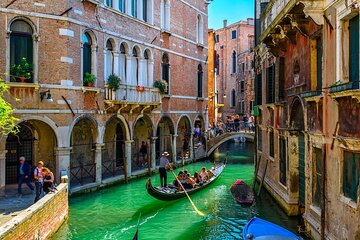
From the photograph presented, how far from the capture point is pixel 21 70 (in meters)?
10.9

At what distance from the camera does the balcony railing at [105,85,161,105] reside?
13.8 metres

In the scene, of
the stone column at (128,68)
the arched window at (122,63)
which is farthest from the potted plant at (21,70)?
the stone column at (128,68)

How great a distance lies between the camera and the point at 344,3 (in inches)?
236

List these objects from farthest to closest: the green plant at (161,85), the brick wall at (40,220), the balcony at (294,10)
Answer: the green plant at (161,85) → the balcony at (294,10) → the brick wall at (40,220)

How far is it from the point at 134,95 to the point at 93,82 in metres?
2.34

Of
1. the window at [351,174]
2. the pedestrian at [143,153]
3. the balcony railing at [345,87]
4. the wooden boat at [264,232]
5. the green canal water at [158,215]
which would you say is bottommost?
the green canal water at [158,215]

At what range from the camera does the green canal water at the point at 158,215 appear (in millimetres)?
9102

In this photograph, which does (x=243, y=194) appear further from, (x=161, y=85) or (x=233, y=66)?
(x=233, y=66)

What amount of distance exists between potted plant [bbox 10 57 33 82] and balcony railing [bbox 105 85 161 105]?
3215 millimetres

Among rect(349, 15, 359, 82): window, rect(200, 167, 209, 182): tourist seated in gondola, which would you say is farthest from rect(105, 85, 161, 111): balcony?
rect(349, 15, 359, 82): window

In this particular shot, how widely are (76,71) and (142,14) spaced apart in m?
5.09

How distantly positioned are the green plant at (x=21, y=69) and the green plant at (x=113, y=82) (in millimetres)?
3192

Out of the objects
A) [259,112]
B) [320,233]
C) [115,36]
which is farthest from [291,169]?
[115,36]

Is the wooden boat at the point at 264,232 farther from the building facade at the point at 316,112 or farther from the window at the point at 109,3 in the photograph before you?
the window at the point at 109,3
